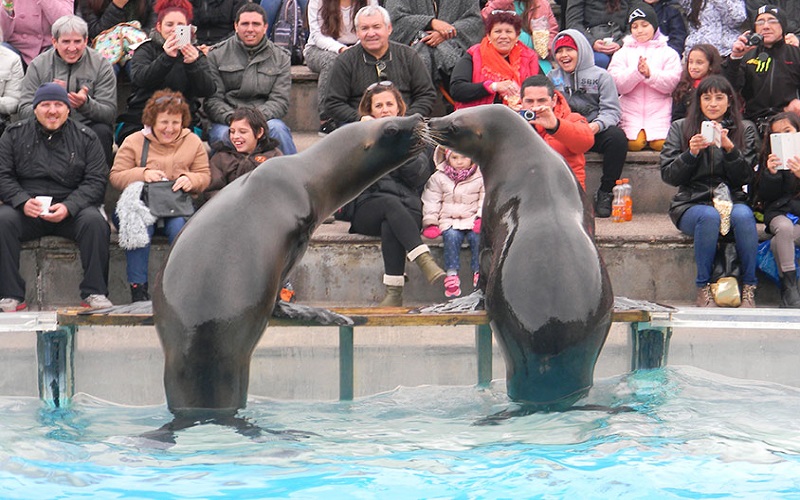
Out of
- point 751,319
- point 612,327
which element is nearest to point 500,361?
point 612,327

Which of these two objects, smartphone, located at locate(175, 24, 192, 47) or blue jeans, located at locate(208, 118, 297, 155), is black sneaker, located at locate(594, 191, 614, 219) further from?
smartphone, located at locate(175, 24, 192, 47)

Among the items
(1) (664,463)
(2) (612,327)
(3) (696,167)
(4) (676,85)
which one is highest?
(4) (676,85)

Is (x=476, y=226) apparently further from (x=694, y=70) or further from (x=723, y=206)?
(x=694, y=70)

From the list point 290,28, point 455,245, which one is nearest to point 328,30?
point 290,28

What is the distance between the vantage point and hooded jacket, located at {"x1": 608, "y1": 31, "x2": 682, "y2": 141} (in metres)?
8.98

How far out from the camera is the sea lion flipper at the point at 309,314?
561 cm

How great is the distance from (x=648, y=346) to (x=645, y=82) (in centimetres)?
328

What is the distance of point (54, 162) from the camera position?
25.9 ft

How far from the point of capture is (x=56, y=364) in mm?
5984

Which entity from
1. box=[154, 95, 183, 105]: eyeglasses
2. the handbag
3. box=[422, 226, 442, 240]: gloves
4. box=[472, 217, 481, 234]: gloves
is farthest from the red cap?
the handbag

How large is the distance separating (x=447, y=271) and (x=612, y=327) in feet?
6.34

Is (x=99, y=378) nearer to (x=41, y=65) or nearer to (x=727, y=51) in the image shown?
(x=41, y=65)

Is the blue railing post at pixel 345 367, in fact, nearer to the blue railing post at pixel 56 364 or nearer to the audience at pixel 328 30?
the blue railing post at pixel 56 364

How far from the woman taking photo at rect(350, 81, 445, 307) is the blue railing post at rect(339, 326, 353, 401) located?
1535 mm
